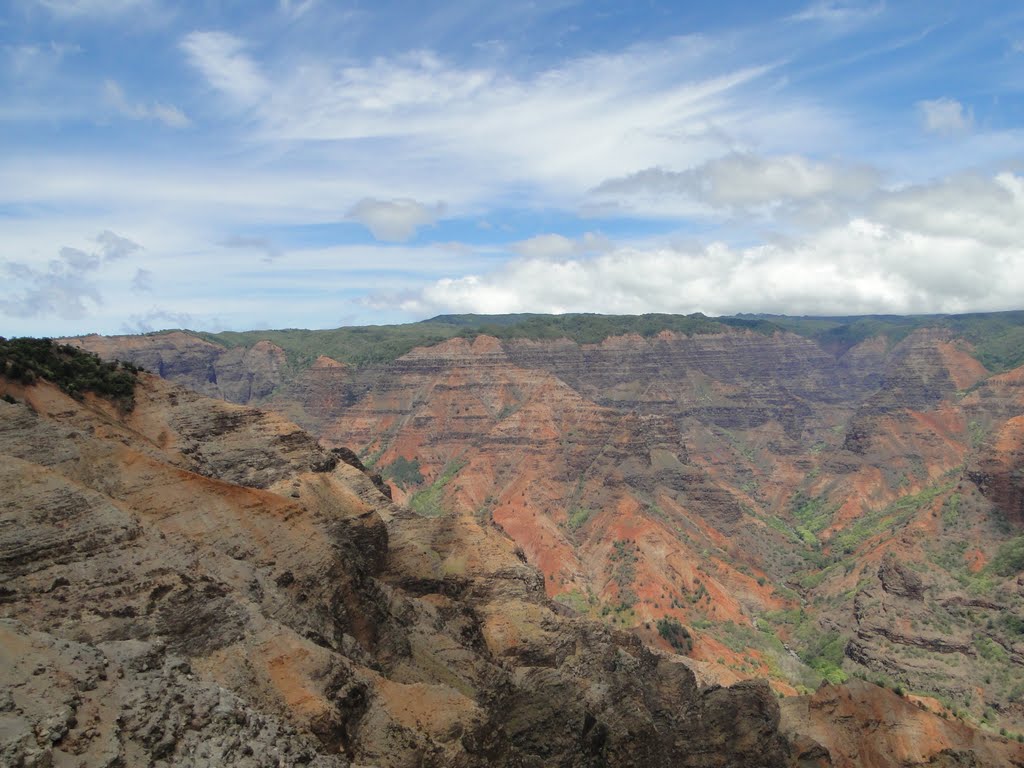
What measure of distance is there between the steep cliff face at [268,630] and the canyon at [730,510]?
1.53 metres

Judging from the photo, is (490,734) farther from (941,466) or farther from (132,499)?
(941,466)

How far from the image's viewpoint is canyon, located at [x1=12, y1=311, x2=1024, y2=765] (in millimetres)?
53281

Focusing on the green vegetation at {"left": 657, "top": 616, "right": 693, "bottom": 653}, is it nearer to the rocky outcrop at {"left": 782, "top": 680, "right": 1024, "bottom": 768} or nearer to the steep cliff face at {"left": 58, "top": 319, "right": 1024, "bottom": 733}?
the steep cliff face at {"left": 58, "top": 319, "right": 1024, "bottom": 733}

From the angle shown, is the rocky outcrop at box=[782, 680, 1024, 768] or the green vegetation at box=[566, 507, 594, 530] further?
the green vegetation at box=[566, 507, 594, 530]

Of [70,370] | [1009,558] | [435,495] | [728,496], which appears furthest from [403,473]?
[70,370]

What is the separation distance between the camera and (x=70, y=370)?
45281 mm

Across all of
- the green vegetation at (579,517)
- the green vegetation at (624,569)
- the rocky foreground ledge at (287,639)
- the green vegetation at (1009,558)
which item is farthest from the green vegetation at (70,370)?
the green vegetation at (1009,558)

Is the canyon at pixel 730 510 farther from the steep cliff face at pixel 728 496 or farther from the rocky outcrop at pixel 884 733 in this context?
the steep cliff face at pixel 728 496

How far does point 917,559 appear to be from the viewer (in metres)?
91.9

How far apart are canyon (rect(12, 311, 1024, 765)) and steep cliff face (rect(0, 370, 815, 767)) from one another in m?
1.53

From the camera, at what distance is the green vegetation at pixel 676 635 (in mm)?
79312

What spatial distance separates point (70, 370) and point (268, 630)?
28413mm

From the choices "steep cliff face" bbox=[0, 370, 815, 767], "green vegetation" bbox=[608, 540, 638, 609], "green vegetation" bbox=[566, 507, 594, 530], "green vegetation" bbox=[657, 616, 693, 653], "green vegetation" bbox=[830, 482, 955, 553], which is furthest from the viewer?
"green vegetation" bbox=[830, 482, 955, 553]

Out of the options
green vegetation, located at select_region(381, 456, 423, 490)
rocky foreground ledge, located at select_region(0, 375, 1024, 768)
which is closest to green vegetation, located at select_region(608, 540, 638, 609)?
rocky foreground ledge, located at select_region(0, 375, 1024, 768)
